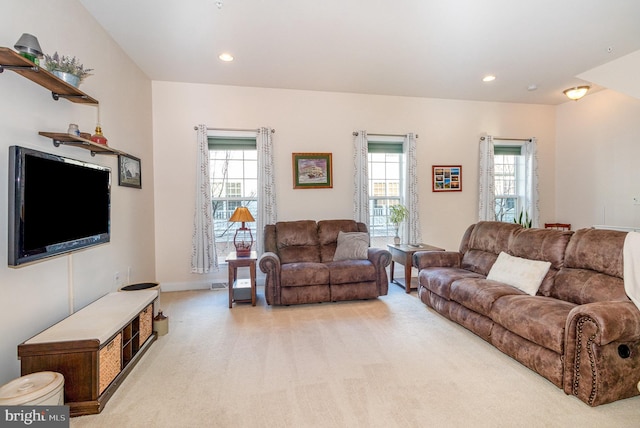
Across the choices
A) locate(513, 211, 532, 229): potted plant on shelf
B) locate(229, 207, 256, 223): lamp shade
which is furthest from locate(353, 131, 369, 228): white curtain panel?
locate(513, 211, 532, 229): potted plant on shelf

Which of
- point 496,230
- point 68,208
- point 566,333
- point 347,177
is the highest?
point 347,177

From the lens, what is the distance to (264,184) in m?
4.63

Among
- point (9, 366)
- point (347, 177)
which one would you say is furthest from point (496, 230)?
point (9, 366)

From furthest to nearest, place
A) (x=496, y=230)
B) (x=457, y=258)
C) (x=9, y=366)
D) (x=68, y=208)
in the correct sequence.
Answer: (x=457, y=258)
(x=496, y=230)
(x=68, y=208)
(x=9, y=366)

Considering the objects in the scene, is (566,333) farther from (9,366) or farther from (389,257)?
(9,366)

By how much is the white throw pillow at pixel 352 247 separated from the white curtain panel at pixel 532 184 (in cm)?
334

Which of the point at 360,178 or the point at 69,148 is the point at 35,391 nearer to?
the point at 69,148

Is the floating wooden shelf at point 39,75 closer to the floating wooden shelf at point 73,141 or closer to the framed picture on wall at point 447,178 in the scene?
the floating wooden shelf at point 73,141

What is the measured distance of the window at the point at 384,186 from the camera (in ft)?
17.1

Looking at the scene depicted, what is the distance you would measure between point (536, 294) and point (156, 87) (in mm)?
5210

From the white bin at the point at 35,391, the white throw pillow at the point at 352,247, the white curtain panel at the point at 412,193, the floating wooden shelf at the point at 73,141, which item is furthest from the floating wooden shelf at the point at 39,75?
the white curtain panel at the point at 412,193

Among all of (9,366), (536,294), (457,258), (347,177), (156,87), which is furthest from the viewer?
(347,177)

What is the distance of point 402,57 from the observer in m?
Answer: 3.75

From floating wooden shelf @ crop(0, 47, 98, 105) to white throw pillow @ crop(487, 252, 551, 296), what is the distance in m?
3.85
